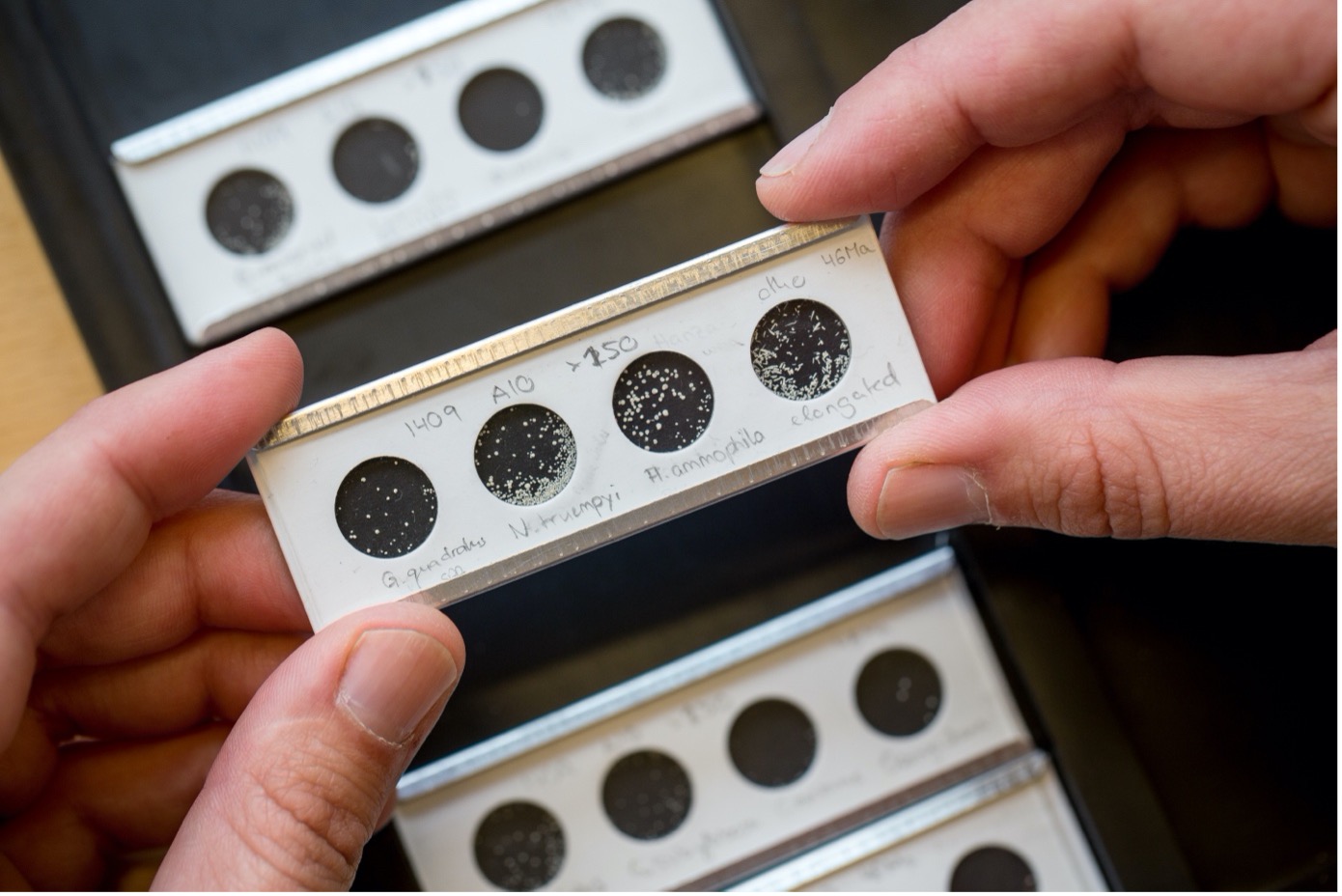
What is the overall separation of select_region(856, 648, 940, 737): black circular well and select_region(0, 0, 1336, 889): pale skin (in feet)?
0.55

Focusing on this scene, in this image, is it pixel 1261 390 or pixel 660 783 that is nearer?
pixel 1261 390

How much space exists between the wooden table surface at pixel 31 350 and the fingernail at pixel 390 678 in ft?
1.18

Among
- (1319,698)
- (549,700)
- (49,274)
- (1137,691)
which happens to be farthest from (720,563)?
(49,274)

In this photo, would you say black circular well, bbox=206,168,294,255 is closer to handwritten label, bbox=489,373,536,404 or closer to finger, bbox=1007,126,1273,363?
handwritten label, bbox=489,373,536,404

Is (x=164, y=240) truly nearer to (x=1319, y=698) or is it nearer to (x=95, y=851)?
(x=95, y=851)

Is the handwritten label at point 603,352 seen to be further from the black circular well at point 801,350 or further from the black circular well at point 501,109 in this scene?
the black circular well at point 501,109

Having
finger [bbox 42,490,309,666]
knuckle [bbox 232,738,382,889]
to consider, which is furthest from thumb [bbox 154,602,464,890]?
finger [bbox 42,490,309,666]

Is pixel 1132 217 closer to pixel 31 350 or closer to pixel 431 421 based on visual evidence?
pixel 431 421

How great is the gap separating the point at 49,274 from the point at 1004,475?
65cm

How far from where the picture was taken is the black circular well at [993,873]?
A: 0.66 m

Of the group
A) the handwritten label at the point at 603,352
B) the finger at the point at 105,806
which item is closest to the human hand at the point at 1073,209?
the handwritten label at the point at 603,352

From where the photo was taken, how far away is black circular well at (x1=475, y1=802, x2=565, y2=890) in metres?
0.65

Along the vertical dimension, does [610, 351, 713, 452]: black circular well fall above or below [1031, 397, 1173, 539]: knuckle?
above

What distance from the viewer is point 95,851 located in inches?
24.8
